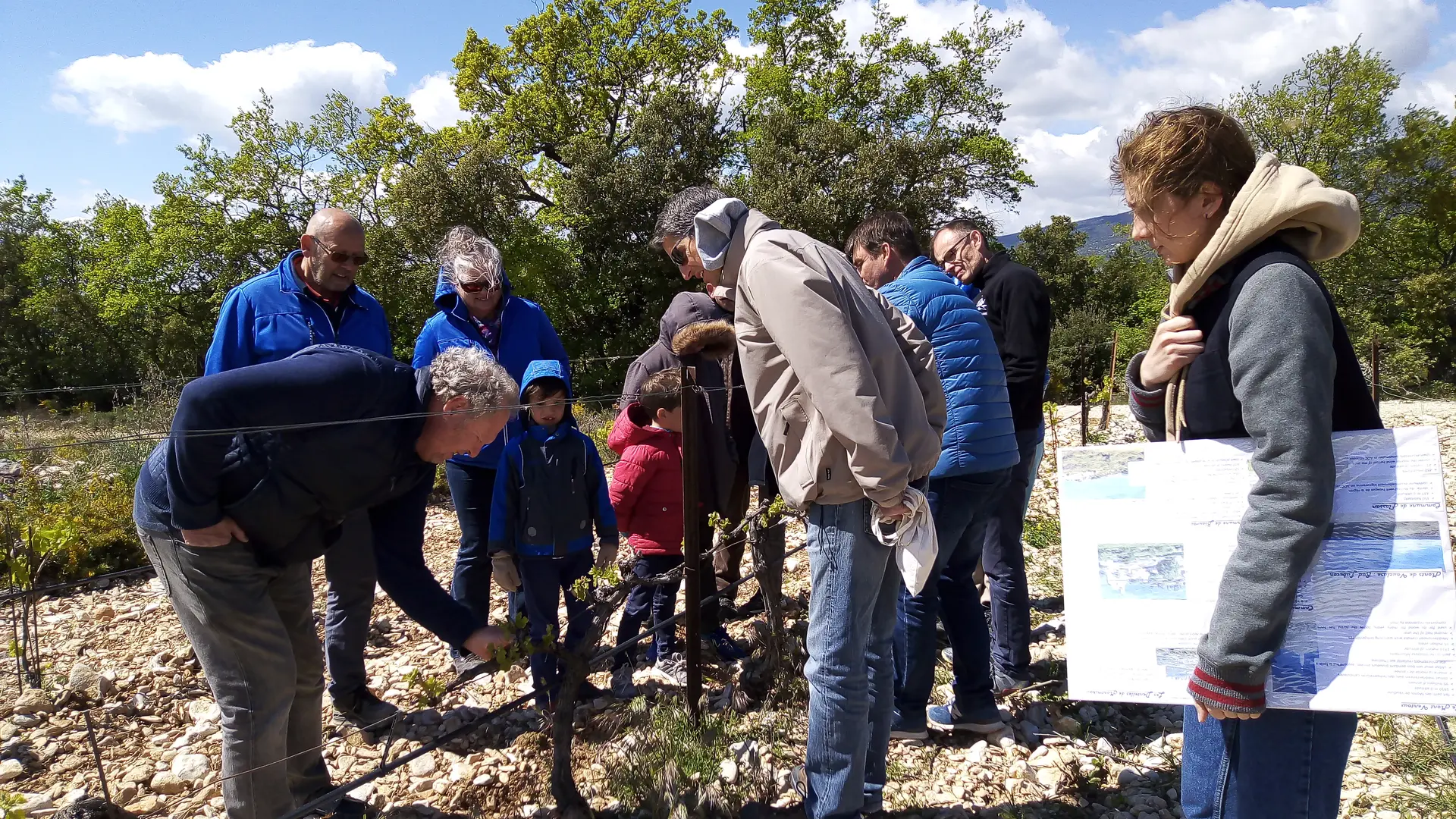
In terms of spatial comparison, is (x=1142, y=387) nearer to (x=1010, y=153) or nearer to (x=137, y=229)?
(x=1010, y=153)

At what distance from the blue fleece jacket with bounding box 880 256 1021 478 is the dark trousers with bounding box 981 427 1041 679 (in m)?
0.64

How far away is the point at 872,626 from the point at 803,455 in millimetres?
602

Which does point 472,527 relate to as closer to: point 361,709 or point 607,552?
point 607,552

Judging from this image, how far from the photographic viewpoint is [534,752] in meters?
3.06

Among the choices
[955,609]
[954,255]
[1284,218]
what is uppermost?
[954,255]

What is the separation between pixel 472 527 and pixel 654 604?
891 mm

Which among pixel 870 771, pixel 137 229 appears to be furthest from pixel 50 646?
pixel 137 229

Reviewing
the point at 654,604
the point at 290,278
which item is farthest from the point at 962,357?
the point at 290,278

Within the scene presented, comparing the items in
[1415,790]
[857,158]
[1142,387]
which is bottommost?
[1415,790]

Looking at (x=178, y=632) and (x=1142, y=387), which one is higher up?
(x=1142, y=387)

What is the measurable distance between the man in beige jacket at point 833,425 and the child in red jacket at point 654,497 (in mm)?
1352

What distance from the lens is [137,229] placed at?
115 feet

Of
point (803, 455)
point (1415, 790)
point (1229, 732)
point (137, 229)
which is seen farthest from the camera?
point (137, 229)

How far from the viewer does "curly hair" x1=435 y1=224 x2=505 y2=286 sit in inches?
139
